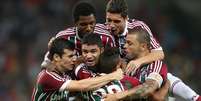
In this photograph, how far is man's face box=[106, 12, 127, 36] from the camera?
10688 millimetres

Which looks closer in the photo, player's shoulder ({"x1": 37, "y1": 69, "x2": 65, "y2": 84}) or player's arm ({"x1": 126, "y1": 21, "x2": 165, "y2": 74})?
player's shoulder ({"x1": 37, "y1": 69, "x2": 65, "y2": 84})

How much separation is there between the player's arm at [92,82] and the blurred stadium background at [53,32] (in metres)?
8.12

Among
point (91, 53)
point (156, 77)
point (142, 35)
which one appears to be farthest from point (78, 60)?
point (156, 77)

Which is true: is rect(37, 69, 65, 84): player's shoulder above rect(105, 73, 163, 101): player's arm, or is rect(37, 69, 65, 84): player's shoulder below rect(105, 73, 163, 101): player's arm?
above

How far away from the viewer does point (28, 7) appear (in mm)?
20172

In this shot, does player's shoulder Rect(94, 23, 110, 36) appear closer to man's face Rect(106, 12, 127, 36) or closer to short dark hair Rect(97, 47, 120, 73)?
man's face Rect(106, 12, 127, 36)

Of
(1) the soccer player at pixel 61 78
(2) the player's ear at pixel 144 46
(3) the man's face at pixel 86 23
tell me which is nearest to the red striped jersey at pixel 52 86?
(1) the soccer player at pixel 61 78

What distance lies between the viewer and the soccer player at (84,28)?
10.6m

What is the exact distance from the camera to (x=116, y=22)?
35.2ft

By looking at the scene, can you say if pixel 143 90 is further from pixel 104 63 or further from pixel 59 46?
pixel 59 46

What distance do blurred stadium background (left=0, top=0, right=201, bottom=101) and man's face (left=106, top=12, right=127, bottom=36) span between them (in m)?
7.56

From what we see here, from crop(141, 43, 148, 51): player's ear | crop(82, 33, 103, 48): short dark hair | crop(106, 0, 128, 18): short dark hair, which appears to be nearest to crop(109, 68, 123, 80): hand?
crop(82, 33, 103, 48): short dark hair

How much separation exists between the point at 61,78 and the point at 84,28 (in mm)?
701

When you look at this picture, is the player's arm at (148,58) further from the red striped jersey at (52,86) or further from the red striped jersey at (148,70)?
the red striped jersey at (52,86)
